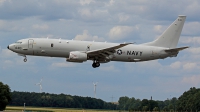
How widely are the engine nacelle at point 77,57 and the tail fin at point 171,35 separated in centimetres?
1675

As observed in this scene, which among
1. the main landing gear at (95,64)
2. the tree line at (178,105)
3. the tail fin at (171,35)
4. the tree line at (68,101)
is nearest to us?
the main landing gear at (95,64)

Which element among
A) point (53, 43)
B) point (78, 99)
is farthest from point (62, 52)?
point (78, 99)

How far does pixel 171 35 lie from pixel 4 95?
49.3 metres

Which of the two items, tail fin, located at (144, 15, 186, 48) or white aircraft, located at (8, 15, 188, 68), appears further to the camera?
tail fin, located at (144, 15, 186, 48)

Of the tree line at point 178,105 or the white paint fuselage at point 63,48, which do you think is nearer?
the white paint fuselage at point 63,48

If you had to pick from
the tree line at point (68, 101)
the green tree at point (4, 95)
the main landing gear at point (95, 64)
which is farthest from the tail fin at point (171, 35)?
the green tree at point (4, 95)

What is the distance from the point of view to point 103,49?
12112cm

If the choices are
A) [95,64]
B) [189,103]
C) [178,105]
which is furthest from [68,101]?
[95,64]

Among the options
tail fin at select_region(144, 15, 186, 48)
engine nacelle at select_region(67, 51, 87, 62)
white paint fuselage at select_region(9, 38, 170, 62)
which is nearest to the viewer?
white paint fuselage at select_region(9, 38, 170, 62)

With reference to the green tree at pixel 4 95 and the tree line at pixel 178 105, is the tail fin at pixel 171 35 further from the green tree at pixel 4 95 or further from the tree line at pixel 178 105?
the green tree at pixel 4 95

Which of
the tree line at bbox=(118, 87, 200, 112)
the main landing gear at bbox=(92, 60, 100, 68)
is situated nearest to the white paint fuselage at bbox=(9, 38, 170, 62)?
the main landing gear at bbox=(92, 60, 100, 68)

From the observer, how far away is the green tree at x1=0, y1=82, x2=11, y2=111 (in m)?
158

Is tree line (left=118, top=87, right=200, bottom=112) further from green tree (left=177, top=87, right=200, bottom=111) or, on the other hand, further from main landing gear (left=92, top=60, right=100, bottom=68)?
main landing gear (left=92, top=60, right=100, bottom=68)

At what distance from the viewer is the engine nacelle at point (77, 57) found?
119250mm
